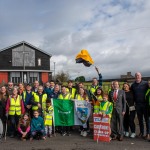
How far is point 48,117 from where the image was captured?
984 centimetres

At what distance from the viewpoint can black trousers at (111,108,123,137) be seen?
887 cm

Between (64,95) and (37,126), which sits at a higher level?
(64,95)

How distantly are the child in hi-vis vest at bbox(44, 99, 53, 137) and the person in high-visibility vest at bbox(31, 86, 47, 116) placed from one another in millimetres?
153

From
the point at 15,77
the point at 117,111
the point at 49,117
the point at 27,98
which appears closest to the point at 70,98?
the point at 49,117

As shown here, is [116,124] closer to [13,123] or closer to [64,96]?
[64,96]

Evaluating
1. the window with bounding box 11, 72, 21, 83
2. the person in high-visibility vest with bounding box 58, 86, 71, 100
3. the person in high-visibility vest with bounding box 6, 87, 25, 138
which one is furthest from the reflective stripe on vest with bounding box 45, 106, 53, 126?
the window with bounding box 11, 72, 21, 83

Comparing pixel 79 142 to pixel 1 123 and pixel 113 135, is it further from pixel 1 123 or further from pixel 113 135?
pixel 1 123

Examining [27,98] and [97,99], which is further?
[27,98]

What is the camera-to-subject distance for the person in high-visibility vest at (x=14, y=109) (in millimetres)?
9633

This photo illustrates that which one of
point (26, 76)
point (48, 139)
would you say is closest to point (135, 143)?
point (48, 139)

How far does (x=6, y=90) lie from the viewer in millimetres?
10250

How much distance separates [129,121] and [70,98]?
8.01 ft

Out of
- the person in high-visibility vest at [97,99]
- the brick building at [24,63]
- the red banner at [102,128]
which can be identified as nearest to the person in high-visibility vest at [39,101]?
the person in high-visibility vest at [97,99]

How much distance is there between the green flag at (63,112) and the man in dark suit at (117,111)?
1.81 metres
